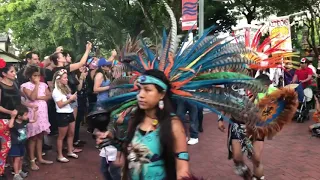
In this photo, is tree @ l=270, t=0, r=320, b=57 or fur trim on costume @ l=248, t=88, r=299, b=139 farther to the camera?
tree @ l=270, t=0, r=320, b=57

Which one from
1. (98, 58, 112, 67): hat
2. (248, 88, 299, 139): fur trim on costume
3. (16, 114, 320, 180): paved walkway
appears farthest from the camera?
(98, 58, 112, 67): hat

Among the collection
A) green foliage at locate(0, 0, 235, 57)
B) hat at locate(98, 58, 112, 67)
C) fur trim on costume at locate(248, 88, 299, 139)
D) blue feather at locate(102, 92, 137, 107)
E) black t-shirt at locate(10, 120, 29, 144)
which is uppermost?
green foliage at locate(0, 0, 235, 57)

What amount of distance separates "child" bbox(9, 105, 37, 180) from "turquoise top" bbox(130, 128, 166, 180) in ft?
11.0

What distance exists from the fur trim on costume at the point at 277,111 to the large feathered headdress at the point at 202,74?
0.74 m

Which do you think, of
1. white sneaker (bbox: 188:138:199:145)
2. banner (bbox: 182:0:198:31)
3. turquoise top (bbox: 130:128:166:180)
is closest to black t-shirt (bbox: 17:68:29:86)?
white sneaker (bbox: 188:138:199:145)

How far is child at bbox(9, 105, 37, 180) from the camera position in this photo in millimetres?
5462

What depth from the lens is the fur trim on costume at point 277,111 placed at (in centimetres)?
378

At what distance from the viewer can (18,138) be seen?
18.1 feet

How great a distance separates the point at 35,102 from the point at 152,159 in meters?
4.20

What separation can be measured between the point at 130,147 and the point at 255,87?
1.03 metres

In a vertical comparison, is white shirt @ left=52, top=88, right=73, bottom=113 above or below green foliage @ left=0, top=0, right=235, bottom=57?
below

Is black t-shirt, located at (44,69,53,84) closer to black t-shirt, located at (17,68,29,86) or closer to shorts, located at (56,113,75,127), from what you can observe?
black t-shirt, located at (17,68,29,86)

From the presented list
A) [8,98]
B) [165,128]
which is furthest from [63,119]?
[165,128]

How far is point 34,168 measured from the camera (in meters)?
6.14
